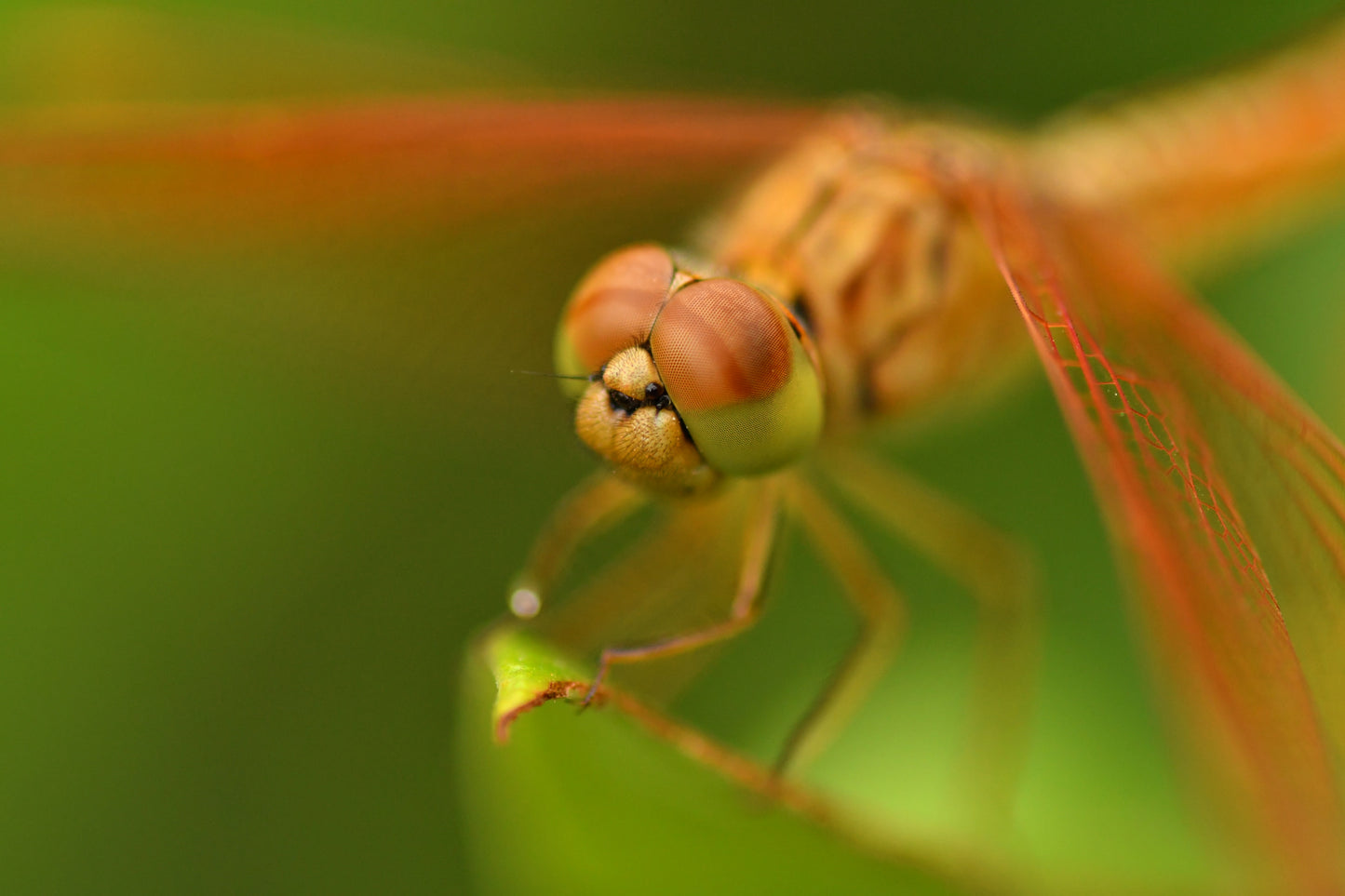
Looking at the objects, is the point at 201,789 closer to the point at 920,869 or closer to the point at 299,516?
the point at 299,516

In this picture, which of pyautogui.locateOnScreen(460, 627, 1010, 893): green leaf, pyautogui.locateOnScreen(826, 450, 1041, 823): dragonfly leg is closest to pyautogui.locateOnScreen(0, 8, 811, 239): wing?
pyautogui.locateOnScreen(826, 450, 1041, 823): dragonfly leg

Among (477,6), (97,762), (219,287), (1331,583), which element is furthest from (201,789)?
(1331,583)

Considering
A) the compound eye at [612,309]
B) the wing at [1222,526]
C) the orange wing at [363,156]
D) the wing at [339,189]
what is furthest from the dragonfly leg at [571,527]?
the wing at [1222,526]

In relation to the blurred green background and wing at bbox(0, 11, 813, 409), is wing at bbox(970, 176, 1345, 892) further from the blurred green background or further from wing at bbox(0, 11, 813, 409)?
wing at bbox(0, 11, 813, 409)

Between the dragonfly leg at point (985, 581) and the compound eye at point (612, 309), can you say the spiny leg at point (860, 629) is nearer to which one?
the dragonfly leg at point (985, 581)

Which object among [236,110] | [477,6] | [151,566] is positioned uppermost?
[477,6]

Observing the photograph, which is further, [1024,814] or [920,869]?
[1024,814]
